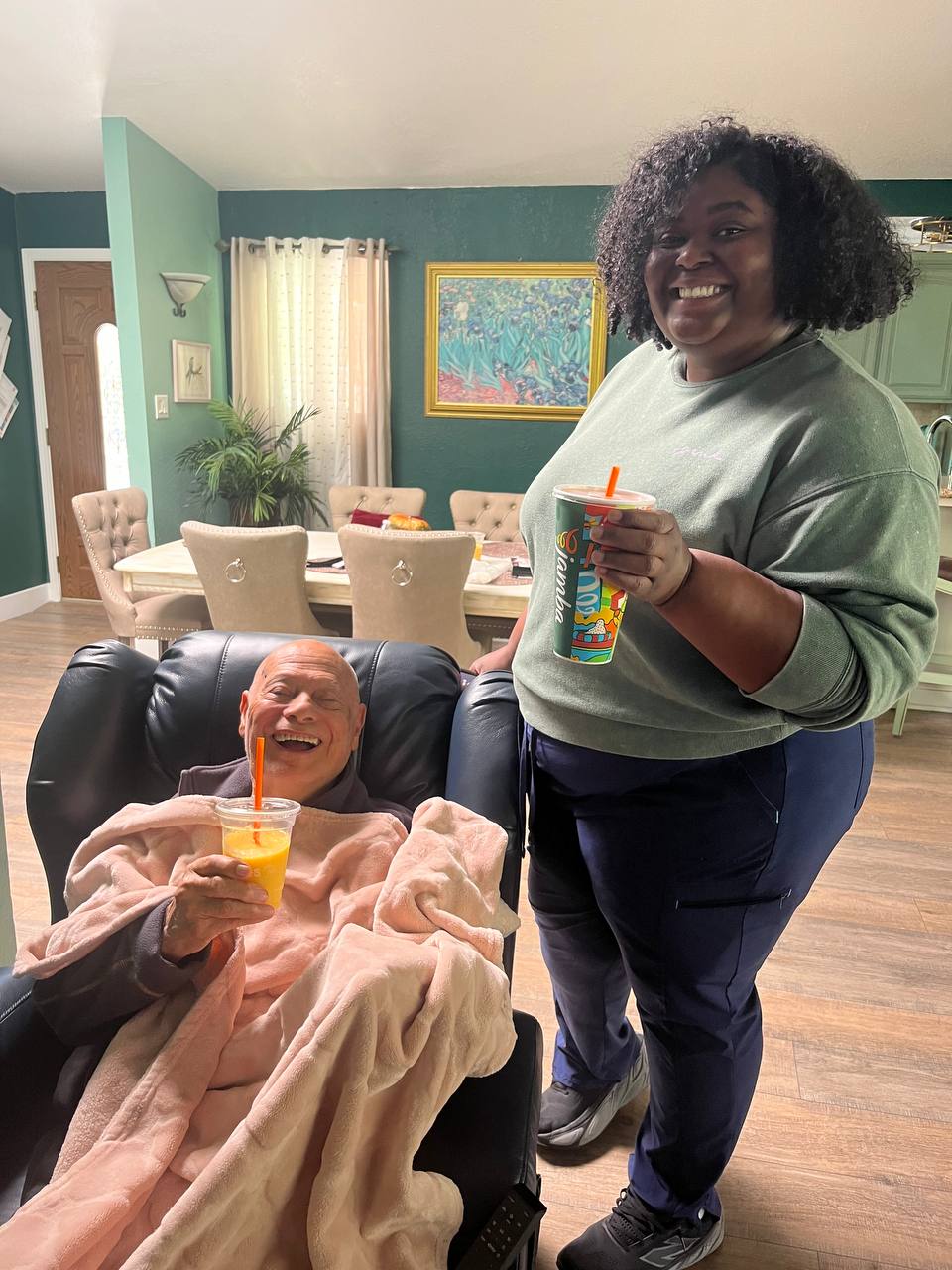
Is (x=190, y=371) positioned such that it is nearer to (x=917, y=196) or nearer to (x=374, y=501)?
(x=374, y=501)

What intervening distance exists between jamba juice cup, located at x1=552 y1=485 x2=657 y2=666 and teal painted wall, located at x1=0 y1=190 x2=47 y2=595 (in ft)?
17.6

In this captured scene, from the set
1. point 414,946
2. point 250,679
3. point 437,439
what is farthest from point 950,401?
point 414,946

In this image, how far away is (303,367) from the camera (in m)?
5.33

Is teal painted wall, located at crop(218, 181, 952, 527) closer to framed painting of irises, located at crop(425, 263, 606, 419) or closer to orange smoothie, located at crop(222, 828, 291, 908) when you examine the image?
framed painting of irises, located at crop(425, 263, 606, 419)

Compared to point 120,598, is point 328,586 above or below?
above

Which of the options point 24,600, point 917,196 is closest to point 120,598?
point 24,600

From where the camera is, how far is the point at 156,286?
15.0ft

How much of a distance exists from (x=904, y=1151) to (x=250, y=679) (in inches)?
60.3

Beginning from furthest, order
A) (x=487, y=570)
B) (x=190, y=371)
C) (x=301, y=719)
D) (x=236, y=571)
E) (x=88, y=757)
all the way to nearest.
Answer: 1. (x=190, y=371)
2. (x=487, y=570)
3. (x=236, y=571)
4. (x=88, y=757)
5. (x=301, y=719)

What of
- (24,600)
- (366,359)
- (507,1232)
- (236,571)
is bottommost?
(24,600)

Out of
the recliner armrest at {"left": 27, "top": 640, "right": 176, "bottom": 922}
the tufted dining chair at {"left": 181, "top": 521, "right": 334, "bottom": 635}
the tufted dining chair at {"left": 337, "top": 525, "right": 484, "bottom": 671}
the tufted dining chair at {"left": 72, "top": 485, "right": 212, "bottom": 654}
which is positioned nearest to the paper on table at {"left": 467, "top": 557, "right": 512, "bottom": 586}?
the tufted dining chair at {"left": 337, "top": 525, "right": 484, "bottom": 671}

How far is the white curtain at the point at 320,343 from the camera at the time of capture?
17.0 feet

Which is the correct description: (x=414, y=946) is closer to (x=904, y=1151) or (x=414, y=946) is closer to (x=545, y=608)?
(x=545, y=608)

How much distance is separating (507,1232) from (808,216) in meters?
1.21
